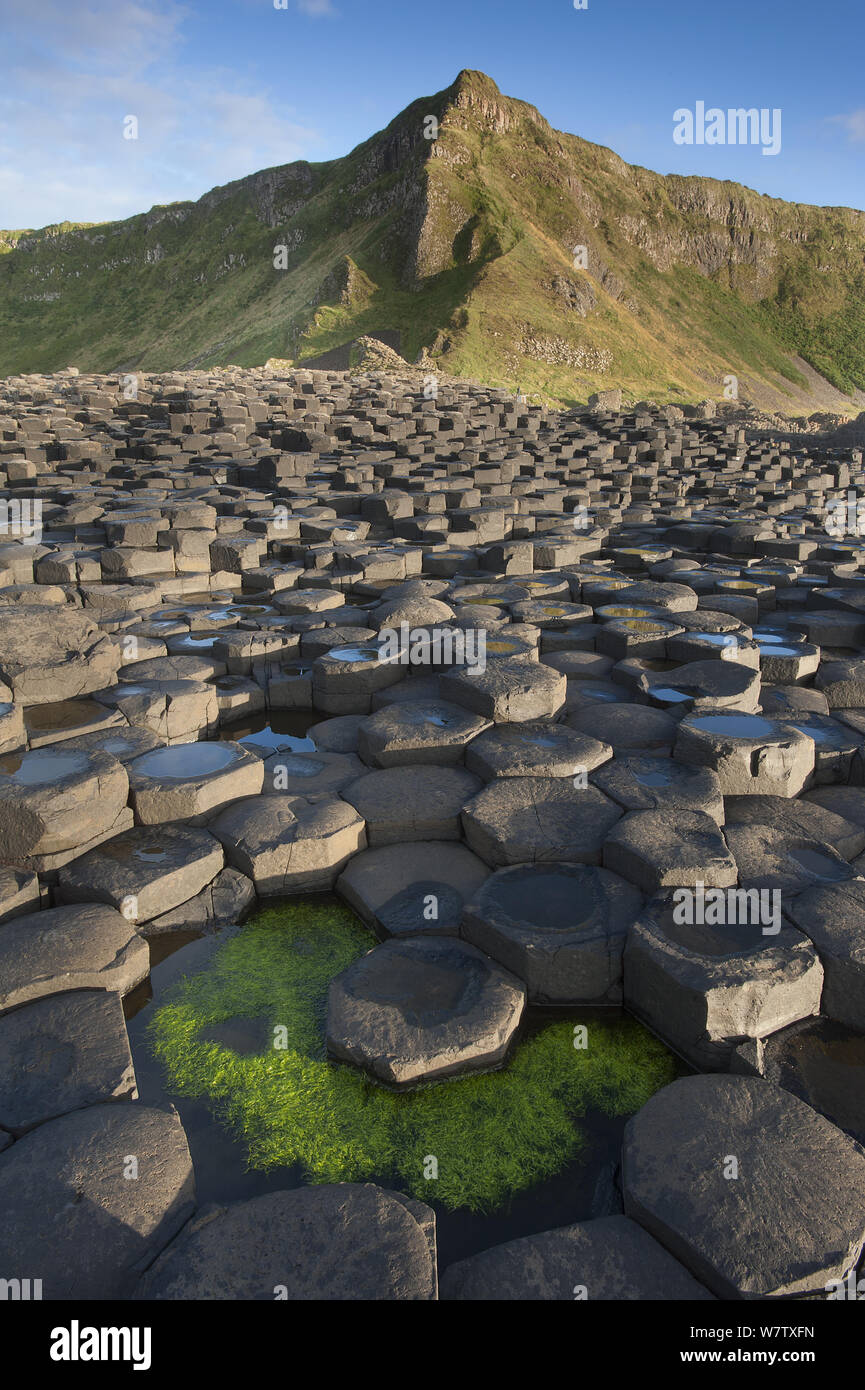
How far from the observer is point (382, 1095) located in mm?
2713

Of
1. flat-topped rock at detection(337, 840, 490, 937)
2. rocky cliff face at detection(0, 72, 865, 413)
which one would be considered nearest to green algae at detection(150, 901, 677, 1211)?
flat-topped rock at detection(337, 840, 490, 937)

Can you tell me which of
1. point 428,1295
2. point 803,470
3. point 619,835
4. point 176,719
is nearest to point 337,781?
point 176,719

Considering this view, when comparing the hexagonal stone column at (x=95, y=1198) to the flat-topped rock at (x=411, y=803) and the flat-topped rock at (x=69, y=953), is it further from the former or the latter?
the flat-topped rock at (x=411, y=803)

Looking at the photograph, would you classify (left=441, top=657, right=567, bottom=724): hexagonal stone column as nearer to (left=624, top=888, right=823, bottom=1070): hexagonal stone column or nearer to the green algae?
(left=624, top=888, right=823, bottom=1070): hexagonal stone column

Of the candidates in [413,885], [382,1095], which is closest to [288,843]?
[413,885]

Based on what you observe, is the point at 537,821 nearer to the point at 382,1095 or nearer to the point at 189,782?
the point at 382,1095

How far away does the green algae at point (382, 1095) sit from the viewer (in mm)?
2484

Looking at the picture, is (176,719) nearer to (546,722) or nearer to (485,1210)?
(546,722)

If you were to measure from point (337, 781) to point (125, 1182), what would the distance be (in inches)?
92.8

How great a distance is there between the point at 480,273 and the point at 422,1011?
46795 millimetres

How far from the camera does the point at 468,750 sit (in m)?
4.45

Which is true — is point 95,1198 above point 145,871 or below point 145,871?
below

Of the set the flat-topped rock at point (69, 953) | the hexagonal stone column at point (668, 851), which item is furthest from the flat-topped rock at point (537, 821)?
the flat-topped rock at point (69, 953)

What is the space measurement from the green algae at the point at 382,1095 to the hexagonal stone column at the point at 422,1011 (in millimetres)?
82
